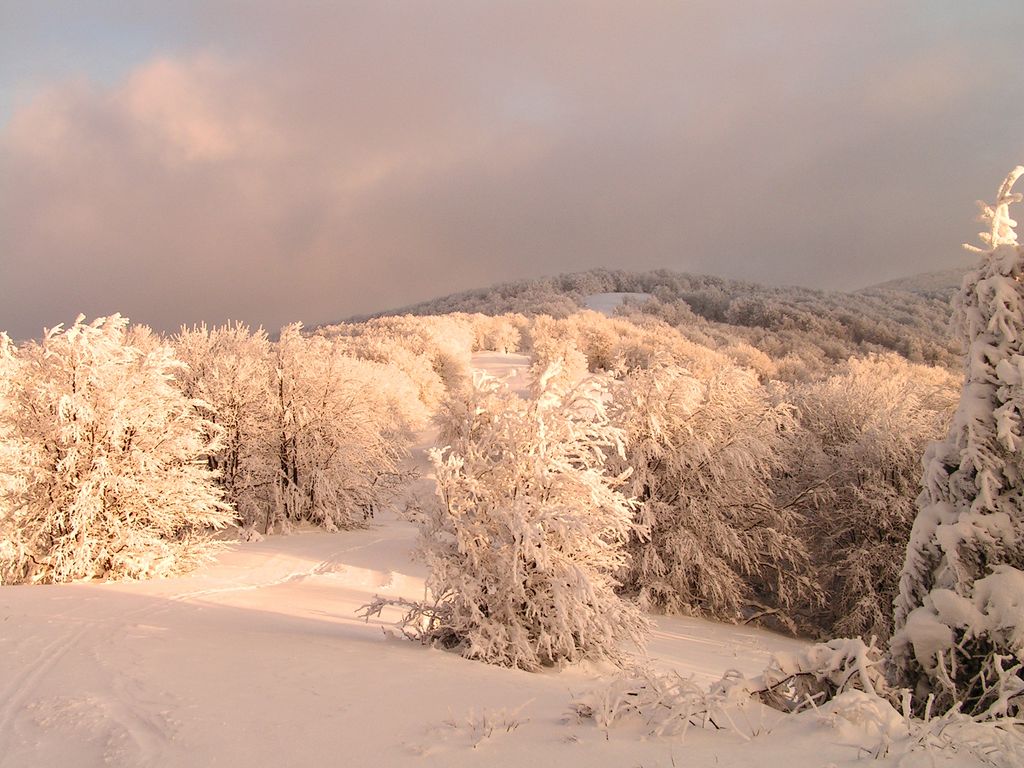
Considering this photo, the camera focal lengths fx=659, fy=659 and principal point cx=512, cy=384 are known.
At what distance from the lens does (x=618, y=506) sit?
8.22 m

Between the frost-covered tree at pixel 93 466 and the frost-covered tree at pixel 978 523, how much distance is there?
1317 cm

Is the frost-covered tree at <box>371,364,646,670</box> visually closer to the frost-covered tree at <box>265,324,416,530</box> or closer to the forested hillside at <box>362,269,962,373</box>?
A: the frost-covered tree at <box>265,324,416,530</box>

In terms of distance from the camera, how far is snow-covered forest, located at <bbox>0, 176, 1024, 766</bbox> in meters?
4.65

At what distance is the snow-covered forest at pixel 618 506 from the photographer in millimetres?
4652

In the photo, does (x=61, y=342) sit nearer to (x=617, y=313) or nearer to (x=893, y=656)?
(x=893, y=656)

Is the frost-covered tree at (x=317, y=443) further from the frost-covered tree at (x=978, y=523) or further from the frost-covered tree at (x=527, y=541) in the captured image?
the frost-covered tree at (x=978, y=523)

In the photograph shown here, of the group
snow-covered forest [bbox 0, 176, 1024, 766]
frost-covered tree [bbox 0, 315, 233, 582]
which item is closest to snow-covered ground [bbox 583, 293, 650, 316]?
snow-covered forest [bbox 0, 176, 1024, 766]

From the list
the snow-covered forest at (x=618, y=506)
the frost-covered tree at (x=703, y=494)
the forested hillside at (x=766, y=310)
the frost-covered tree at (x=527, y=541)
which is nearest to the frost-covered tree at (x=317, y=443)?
the snow-covered forest at (x=618, y=506)

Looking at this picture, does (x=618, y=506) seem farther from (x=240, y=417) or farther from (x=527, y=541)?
(x=240, y=417)

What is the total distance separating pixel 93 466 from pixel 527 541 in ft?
33.5

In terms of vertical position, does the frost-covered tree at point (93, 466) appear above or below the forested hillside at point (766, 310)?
below

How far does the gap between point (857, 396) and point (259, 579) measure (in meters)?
18.4

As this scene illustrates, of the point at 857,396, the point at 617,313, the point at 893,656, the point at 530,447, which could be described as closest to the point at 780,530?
the point at 857,396

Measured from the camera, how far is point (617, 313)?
9688cm
